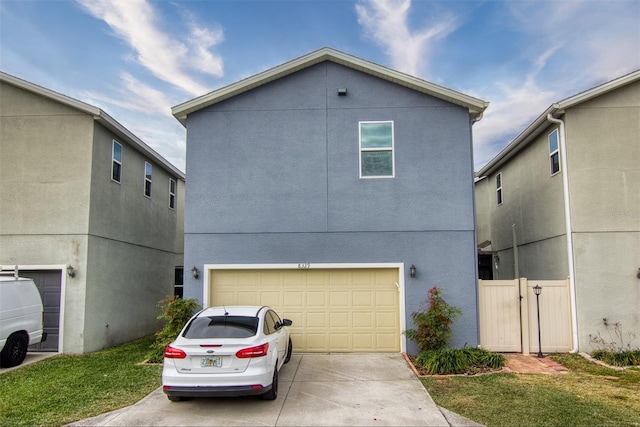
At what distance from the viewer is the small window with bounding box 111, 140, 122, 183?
41.6 feet

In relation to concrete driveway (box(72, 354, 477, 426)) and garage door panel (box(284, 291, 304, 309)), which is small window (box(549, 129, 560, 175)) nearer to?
concrete driveway (box(72, 354, 477, 426))

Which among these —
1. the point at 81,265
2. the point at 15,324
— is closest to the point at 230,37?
the point at 81,265

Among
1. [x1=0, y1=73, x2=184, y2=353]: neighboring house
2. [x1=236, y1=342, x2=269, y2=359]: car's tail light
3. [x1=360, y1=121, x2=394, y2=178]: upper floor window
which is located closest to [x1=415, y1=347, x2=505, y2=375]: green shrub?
[x1=236, y1=342, x2=269, y2=359]: car's tail light

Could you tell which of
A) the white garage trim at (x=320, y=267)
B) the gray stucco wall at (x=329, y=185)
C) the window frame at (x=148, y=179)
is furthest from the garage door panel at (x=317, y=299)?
the window frame at (x=148, y=179)

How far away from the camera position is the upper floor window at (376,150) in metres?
10.9

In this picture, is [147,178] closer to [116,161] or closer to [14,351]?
[116,161]

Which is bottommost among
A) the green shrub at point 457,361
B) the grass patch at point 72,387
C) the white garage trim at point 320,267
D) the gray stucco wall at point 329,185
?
the grass patch at point 72,387

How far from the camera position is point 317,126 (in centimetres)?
1105

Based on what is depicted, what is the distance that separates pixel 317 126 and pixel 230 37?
6.09 m

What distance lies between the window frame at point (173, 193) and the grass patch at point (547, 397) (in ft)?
43.2

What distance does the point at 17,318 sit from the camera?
9.55 m

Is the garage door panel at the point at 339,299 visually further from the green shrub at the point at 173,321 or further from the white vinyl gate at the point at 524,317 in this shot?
the green shrub at the point at 173,321

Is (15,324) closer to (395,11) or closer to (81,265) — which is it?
(81,265)

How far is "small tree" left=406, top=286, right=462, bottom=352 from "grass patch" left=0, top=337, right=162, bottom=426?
561 cm
